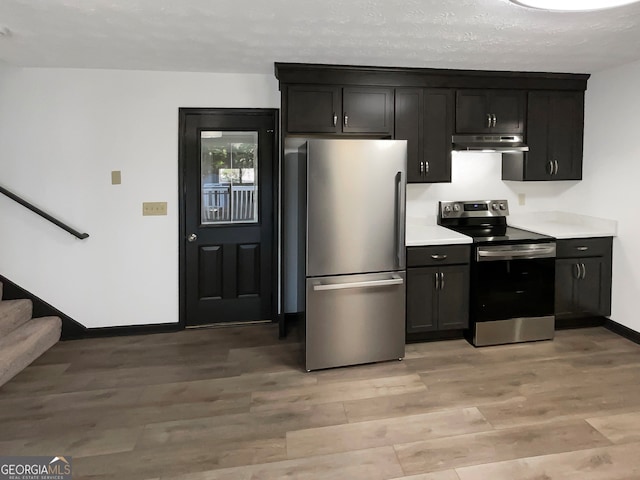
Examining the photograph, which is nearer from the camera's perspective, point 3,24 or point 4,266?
point 3,24

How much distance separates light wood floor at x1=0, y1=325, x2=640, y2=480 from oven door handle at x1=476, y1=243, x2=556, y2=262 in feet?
2.42

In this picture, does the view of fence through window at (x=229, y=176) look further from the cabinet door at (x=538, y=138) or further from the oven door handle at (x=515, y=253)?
the cabinet door at (x=538, y=138)

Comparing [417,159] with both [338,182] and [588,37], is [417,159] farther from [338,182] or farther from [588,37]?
[588,37]

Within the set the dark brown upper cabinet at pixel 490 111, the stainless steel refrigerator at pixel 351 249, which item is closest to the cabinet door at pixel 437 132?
the dark brown upper cabinet at pixel 490 111

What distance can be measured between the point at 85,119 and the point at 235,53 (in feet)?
4.74

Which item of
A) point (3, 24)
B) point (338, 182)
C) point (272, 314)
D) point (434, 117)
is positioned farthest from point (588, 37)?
point (3, 24)

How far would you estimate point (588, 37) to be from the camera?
9.30 ft

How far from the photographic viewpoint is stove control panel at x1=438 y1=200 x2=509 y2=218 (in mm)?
4105

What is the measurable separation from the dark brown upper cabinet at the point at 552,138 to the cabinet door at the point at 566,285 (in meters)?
0.82

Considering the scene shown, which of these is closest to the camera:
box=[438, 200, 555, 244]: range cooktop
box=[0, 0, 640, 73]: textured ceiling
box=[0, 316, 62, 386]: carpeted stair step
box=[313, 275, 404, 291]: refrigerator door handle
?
box=[0, 0, 640, 73]: textured ceiling

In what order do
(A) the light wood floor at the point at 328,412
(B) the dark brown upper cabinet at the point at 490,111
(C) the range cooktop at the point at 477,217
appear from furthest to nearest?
(C) the range cooktop at the point at 477,217 < (B) the dark brown upper cabinet at the point at 490,111 < (A) the light wood floor at the point at 328,412

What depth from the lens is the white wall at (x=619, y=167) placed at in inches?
141

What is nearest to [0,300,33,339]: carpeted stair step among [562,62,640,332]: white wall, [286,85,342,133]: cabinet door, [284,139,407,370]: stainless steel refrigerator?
[284,139,407,370]: stainless steel refrigerator

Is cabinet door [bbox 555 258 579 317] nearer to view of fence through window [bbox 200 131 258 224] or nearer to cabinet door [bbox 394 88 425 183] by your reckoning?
cabinet door [bbox 394 88 425 183]
